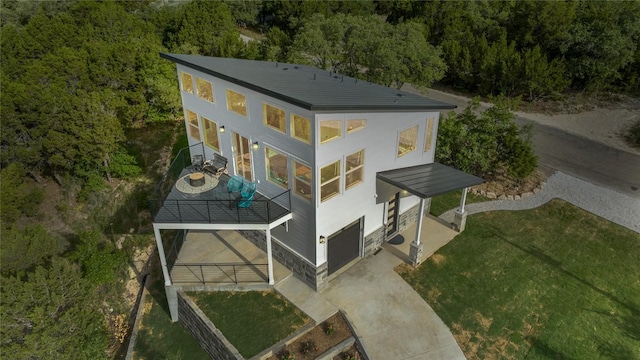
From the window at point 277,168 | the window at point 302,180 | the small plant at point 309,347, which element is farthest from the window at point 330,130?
the small plant at point 309,347

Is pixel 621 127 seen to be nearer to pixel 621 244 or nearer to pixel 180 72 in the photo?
pixel 621 244

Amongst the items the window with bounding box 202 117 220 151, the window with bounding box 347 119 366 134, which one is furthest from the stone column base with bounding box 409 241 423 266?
the window with bounding box 202 117 220 151

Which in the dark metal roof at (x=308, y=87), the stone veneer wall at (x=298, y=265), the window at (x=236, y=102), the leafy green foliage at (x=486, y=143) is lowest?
the stone veneer wall at (x=298, y=265)

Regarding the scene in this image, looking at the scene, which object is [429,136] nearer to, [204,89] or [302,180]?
[302,180]

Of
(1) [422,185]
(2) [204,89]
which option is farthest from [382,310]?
(2) [204,89]

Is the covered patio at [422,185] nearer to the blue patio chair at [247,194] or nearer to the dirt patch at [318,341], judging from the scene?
the dirt patch at [318,341]

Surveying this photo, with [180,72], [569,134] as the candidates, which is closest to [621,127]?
[569,134]

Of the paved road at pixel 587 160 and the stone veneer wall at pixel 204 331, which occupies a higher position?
the paved road at pixel 587 160
